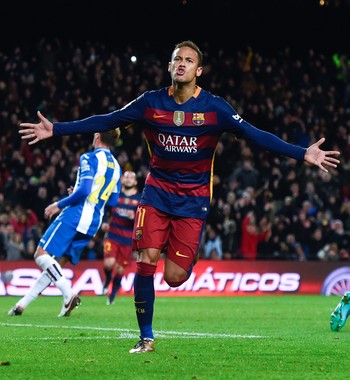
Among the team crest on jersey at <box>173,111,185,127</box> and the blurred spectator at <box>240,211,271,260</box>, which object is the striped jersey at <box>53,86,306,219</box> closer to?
the team crest on jersey at <box>173,111,185,127</box>

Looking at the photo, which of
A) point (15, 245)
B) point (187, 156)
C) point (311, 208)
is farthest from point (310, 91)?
point (187, 156)

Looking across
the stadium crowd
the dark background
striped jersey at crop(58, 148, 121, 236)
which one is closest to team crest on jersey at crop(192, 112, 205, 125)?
striped jersey at crop(58, 148, 121, 236)

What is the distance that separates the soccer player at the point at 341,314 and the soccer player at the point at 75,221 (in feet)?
12.4

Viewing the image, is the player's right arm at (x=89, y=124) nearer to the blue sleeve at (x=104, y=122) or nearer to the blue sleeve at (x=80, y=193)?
the blue sleeve at (x=104, y=122)

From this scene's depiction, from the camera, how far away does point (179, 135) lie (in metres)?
9.01

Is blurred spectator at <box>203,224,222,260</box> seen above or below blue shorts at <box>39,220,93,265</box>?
below

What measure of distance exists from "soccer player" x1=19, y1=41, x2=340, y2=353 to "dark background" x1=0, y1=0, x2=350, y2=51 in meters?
25.3

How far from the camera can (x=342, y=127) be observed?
29766mm

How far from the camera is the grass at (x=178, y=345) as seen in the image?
749 cm

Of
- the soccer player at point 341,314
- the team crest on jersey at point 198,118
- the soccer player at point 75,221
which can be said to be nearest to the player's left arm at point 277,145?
the team crest on jersey at point 198,118

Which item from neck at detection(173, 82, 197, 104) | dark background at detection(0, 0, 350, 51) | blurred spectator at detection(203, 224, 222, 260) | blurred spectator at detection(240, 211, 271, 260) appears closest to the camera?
neck at detection(173, 82, 197, 104)

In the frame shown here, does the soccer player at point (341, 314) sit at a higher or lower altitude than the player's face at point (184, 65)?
lower

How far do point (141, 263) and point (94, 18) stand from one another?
27084mm

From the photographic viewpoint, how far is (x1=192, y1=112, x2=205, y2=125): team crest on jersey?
9.03 meters
